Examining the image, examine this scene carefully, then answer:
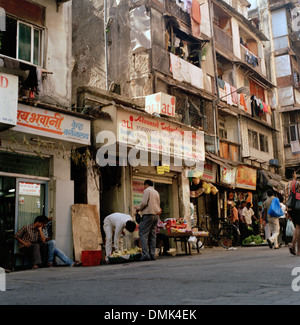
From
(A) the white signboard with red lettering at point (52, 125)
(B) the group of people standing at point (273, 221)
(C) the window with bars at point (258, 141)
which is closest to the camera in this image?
(B) the group of people standing at point (273, 221)

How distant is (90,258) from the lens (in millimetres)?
10352

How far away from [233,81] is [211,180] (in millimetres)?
7665

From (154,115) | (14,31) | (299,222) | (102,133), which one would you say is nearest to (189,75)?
(154,115)

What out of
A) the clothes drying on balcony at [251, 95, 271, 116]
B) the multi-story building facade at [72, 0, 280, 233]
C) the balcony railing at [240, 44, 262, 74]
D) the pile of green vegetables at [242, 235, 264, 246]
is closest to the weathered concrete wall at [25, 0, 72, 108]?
the multi-story building facade at [72, 0, 280, 233]

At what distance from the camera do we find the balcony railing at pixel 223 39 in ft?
77.3

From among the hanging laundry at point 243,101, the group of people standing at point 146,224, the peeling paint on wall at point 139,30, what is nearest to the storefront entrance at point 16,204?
the group of people standing at point 146,224

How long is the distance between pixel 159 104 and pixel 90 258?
7.02 m

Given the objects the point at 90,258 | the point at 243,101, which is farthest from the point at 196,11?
the point at 90,258

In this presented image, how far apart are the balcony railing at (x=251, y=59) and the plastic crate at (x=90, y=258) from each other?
1922 cm

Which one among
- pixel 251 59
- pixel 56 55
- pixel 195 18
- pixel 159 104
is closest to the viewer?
pixel 56 55

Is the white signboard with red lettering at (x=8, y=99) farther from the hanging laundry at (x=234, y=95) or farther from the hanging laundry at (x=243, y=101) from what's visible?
the hanging laundry at (x=243, y=101)

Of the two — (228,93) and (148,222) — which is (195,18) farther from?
(148,222)

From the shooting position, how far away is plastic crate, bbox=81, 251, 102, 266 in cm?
1034

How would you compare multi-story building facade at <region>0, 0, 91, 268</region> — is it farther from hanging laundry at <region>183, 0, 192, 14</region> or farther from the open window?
hanging laundry at <region>183, 0, 192, 14</region>
